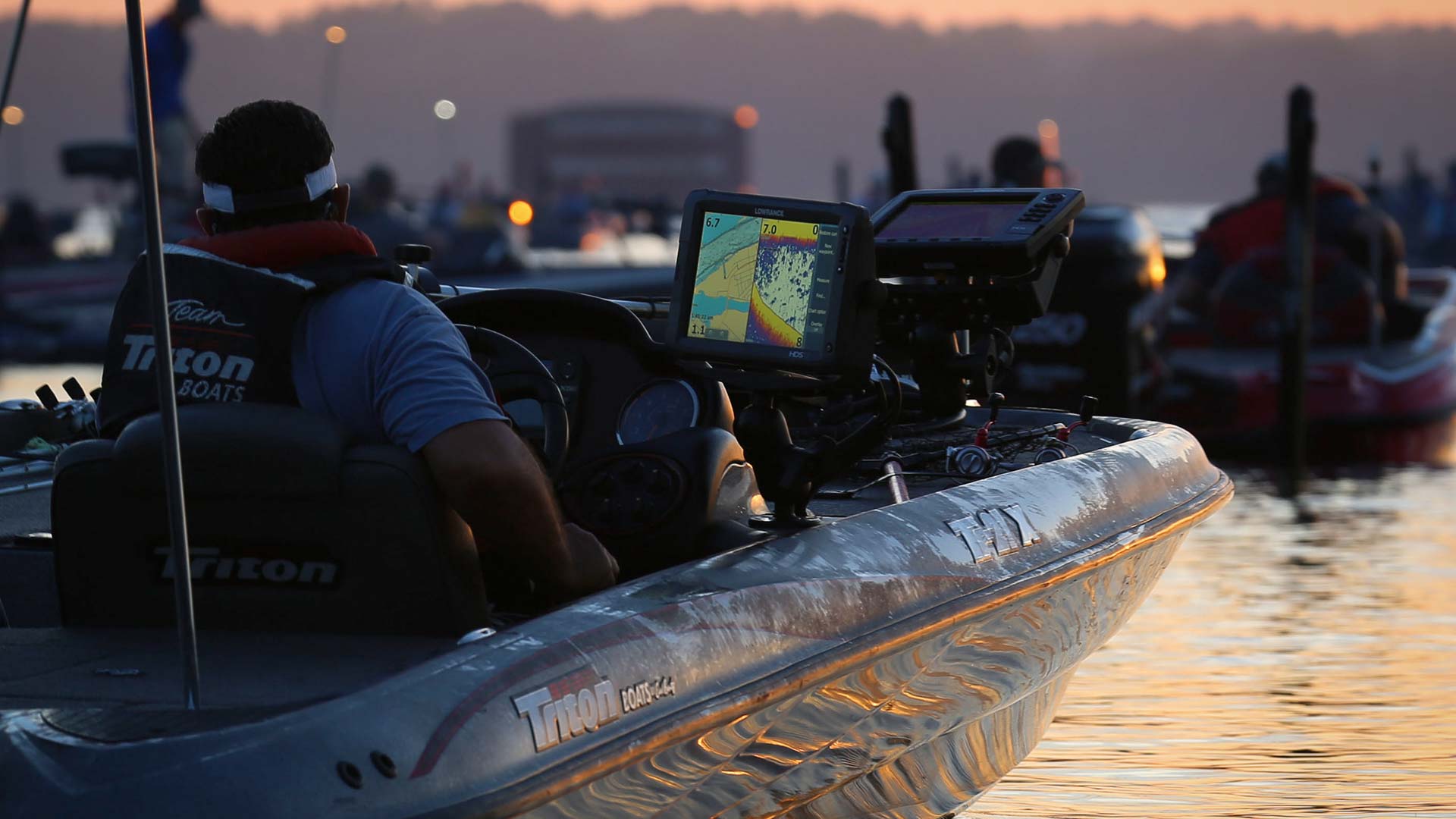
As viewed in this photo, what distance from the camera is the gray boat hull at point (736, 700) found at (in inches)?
107

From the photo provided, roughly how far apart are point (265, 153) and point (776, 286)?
35.7 inches

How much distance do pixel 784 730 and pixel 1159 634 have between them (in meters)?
3.75

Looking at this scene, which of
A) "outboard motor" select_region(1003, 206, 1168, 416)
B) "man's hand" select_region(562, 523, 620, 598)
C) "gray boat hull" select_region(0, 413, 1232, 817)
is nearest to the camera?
"gray boat hull" select_region(0, 413, 1232, 817)

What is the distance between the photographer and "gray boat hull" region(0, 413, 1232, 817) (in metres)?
2.73

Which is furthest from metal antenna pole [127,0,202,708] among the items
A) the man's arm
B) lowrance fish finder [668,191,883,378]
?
lowrance fish finder [668,191,883,378]

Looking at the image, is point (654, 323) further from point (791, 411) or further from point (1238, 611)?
point (1238, 611)

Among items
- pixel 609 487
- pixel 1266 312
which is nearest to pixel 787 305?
pixel 609 487

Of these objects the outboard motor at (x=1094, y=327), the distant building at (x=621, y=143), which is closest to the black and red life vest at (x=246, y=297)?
the outboard motor at (x=1094, y=327)

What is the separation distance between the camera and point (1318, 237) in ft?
47.3

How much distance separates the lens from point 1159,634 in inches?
280

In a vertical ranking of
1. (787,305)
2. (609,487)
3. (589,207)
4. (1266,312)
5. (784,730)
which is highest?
(787,305)

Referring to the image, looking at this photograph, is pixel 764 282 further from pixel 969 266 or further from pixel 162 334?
pixel 162 334

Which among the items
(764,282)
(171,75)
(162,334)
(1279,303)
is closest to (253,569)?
(162,334)

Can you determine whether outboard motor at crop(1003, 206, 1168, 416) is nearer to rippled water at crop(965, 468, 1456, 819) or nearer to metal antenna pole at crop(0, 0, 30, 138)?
rippled water at crop(965, 468, 1456, 819)
